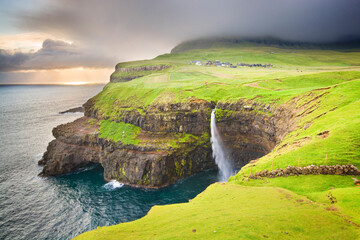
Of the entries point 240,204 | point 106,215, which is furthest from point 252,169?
point 106,215

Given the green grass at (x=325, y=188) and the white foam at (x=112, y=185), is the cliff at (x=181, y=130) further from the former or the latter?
the green grass at (x=325, y=188)

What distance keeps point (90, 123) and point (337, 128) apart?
9291 cm

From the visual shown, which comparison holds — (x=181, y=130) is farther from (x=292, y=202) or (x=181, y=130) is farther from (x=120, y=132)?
(x=292, y=202)

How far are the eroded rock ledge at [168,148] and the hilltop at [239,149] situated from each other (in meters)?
0.36

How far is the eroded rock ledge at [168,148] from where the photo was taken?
64938mm

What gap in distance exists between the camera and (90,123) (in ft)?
316

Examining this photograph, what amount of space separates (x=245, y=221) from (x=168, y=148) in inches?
1983

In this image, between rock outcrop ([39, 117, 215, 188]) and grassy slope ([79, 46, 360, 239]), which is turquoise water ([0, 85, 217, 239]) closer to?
rock outcrop ([39, 117, 215, 188])

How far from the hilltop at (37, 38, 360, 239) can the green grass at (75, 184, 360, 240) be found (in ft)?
0.37

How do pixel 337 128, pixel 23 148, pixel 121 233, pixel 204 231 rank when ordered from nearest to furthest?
1. pixel 204 231
2. pixel 121 233
3. pixel 337 128
4. pixel 23 148

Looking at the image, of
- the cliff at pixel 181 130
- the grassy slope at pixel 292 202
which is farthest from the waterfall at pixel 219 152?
the grassy slope at pixel 292 202

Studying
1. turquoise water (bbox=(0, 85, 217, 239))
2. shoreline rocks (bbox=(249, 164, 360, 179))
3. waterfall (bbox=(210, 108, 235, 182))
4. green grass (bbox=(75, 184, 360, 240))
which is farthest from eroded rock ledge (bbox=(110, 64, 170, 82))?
green grass (bbox=(75, 184, 360, 240))

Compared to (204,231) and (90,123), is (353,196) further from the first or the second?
(90,123)

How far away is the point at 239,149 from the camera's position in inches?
2876
